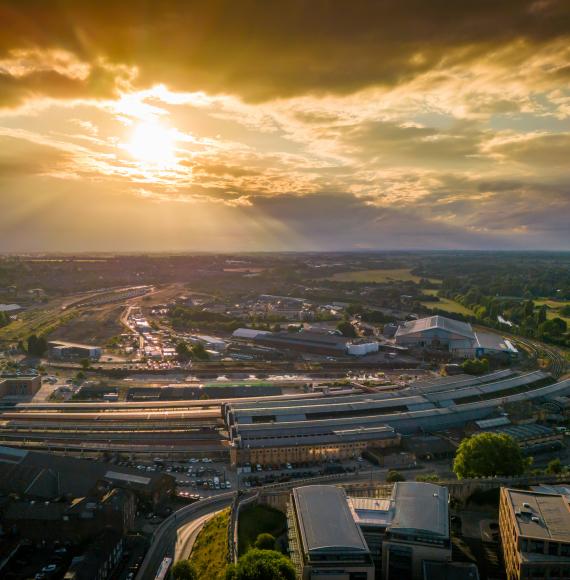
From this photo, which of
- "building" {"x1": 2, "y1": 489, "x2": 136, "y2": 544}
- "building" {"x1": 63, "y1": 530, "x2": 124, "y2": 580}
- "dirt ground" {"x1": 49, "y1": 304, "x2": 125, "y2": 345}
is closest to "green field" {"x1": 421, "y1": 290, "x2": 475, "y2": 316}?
"dirt ground" {"x1": 49, "y1": 304, "x2": 125, "y2": 345}

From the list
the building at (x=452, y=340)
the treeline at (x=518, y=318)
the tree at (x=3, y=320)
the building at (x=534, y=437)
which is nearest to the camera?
the building at (x=534, y=437)

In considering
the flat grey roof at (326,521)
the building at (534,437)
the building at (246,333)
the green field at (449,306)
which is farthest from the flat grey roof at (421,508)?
the green field at (449,306)

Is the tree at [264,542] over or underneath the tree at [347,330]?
over

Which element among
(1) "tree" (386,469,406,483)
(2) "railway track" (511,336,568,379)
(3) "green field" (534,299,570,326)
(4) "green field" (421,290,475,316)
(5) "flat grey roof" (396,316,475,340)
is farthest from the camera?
(4) "green field" (421,290,475,316)

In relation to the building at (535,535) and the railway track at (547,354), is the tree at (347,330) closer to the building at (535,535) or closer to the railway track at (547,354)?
the railway track at (547,354)

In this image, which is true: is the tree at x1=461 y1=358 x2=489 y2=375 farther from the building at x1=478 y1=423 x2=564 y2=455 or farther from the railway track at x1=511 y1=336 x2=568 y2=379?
the building at x1=478 y1=423 x2=564 y2=455

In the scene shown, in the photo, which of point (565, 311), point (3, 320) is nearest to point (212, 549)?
point (3, 320)
